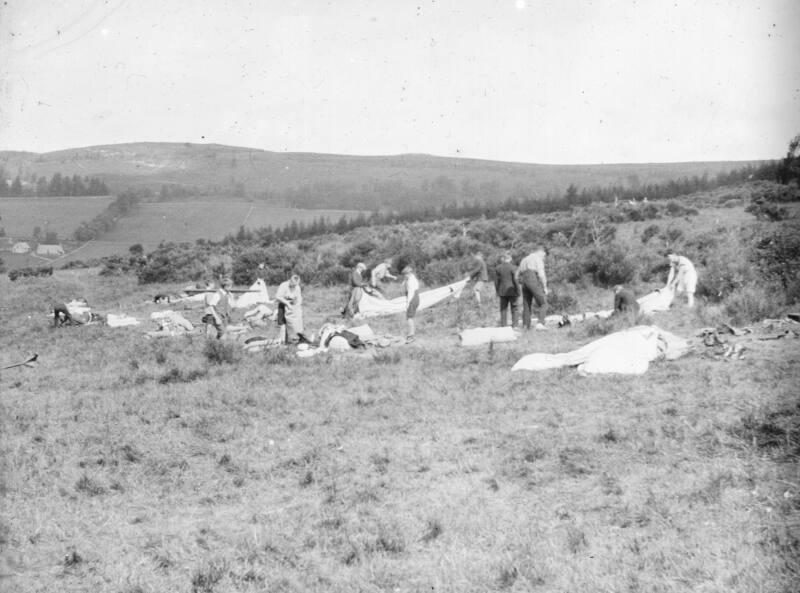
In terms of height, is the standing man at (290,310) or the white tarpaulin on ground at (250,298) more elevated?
the standing man at (290,310)

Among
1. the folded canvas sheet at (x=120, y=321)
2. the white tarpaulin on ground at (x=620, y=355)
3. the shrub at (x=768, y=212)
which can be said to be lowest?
the folded canvas sheet at (x=120, y=321)

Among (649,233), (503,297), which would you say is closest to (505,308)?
(503,297)

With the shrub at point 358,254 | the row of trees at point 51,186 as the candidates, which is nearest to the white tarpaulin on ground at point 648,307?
the shrub at point 358,254

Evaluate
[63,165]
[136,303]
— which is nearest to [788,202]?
[136,303]

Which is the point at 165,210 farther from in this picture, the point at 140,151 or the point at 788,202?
the point at 788,202

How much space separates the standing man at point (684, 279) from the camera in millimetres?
15445

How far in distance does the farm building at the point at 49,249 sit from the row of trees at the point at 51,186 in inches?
887

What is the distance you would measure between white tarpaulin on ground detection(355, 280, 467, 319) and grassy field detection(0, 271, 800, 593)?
7.13m

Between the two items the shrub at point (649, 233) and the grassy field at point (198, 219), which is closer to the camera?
the shrub at point (649, 233)

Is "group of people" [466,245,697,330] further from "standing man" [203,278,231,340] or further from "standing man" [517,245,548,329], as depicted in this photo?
"standing man" [203,278,231,340]

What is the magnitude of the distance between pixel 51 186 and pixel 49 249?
26991mm

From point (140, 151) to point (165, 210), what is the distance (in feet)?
145

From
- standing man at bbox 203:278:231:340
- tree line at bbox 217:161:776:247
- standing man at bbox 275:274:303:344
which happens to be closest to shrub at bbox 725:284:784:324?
standing man at bbox 275:274:303:344

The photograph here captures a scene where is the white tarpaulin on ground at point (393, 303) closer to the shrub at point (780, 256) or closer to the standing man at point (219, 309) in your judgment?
the standing man at point (219, 309)
